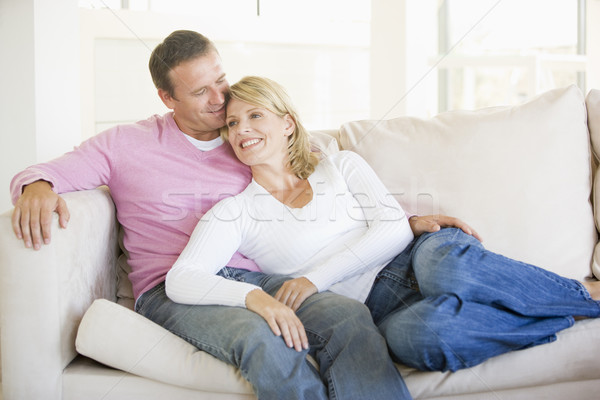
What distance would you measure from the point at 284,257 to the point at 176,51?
26.9 inches

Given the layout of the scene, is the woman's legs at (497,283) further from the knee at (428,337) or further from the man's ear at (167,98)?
the man's ear at (167,98)

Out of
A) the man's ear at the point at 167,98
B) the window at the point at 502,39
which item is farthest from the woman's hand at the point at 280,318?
the window at the point at 502,39

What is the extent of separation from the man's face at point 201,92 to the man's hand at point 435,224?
0.64m

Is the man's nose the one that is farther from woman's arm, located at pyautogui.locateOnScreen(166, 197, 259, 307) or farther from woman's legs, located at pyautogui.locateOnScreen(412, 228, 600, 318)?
woman's legs, located at pyautogui.locateOnScreen(412, 228, 600, 318)

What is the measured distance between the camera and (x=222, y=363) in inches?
51.7

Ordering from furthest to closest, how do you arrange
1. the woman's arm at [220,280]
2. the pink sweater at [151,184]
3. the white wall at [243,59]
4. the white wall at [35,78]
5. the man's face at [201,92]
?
1. the white wall at [243,59]
2. the white wall at [35,78]
3. the man's face at [201,92]
4. the pink sweater at [151,184]
5. the woman's arm at [220,280]

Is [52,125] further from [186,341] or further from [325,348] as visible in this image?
[325,348]

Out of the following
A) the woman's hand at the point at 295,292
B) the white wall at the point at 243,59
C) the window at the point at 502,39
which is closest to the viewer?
the woman's hand at the point at 295,292

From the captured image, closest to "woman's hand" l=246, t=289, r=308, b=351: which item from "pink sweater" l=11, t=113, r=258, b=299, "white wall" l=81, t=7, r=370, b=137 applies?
"pink sweater" l=11, t=113, r=258, b=299

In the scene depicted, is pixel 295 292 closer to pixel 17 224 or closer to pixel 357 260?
pixel 357 260

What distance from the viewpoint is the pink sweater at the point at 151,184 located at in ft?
5.31

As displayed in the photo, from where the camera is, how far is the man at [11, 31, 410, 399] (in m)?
1.24

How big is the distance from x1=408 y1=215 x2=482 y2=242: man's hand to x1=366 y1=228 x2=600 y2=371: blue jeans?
0.31 ft

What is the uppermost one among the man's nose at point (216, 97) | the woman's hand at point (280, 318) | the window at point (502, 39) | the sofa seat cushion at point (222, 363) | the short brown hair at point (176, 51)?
the window at point (502, 39)
